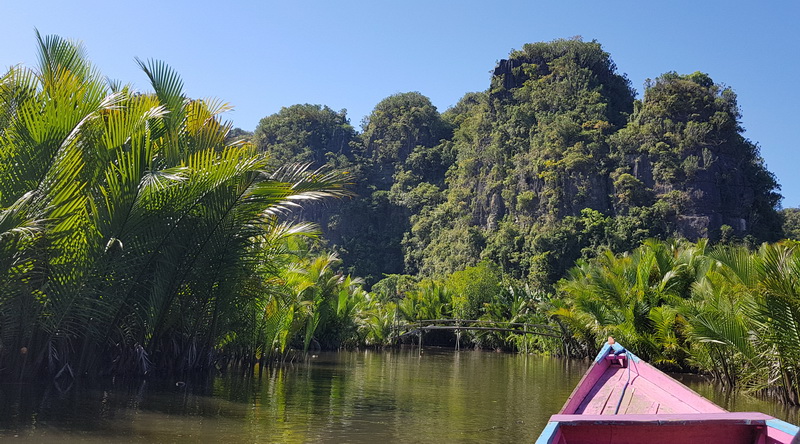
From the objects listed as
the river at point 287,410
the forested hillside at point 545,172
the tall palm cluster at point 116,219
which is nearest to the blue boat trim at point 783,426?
the river at point 287,410

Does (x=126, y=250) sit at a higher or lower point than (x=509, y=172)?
lower

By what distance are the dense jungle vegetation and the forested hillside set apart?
0.70 feet

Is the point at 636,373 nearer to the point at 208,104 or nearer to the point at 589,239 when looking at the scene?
the point at 208,104

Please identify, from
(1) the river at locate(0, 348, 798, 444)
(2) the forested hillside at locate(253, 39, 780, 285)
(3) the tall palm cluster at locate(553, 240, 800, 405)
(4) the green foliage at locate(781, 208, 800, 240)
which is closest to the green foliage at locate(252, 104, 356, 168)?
(2) the forested hillside at locate(253, 39, 780, 285)

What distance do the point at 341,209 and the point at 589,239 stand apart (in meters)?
36.2

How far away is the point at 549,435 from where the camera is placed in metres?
4.09

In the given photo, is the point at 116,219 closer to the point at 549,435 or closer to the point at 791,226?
the point at 549,435

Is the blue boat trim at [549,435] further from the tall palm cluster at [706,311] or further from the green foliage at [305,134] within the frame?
the green foliage at [305,134]

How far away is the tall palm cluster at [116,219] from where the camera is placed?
890cm

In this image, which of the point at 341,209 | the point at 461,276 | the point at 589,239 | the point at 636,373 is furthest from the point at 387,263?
the point at 636,373

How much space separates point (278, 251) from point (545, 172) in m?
41.2

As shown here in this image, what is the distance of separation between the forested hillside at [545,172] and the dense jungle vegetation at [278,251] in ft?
0.70

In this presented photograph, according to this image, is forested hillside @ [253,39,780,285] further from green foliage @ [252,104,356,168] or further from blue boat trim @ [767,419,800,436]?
blue boat trim @ [767,419,800,436]

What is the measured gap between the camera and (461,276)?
1502 inches
